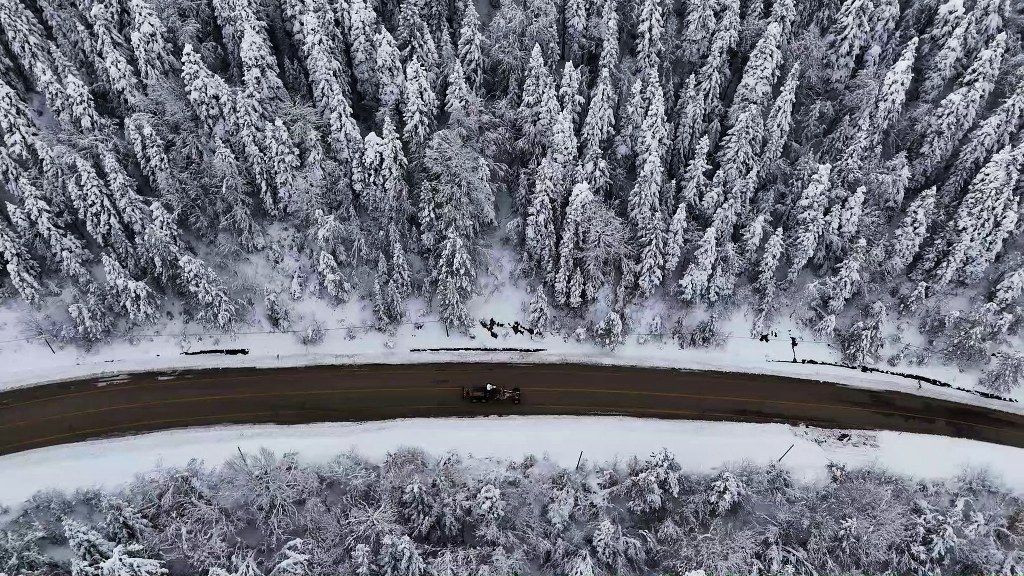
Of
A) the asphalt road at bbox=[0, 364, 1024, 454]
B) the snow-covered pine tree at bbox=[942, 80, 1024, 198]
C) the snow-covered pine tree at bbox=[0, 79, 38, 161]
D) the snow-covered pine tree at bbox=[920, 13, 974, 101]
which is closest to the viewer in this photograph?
the snow-covered pine tree at bbox=[0, 79, 38, 161]

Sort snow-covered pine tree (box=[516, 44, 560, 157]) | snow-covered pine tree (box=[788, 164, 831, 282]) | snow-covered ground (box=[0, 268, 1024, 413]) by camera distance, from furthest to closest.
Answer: snow-covered ground (box=[0, 268, 1024, 413]) < snow-covered pine tree (box=[516, 44, 560, 157]) < snow-covered pine tree (box=[788, 164, 831, 282])

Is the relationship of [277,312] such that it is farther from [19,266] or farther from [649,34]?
[649,34]

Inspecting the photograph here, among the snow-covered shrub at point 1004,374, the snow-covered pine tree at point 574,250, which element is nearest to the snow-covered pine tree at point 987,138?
the snow-covered shrub at point 1004,374

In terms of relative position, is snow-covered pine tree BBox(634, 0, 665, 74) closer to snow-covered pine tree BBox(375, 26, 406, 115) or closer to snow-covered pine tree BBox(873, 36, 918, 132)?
snow-covered pine tree BBox(873, 36, 918, 132)

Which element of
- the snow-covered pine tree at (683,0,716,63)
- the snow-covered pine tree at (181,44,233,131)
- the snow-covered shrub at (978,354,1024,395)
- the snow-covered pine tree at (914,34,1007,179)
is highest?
the snow-covered pine tree at (683,0,716,63)

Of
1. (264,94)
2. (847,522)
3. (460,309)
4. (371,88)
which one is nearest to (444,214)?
(460,309)

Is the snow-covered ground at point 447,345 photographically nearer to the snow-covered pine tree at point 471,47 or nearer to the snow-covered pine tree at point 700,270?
the snow-covered pine tree at point 700,270

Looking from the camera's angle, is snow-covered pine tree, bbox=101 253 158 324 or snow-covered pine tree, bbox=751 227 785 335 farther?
snow-covered pine tree, bbox=751 227 785 335

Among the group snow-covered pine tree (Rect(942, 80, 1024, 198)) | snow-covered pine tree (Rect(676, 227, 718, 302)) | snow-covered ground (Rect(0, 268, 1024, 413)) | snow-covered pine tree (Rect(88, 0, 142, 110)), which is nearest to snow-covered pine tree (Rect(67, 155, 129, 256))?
snow-covered pine tree (Rect(88, 0, 142, 110))
